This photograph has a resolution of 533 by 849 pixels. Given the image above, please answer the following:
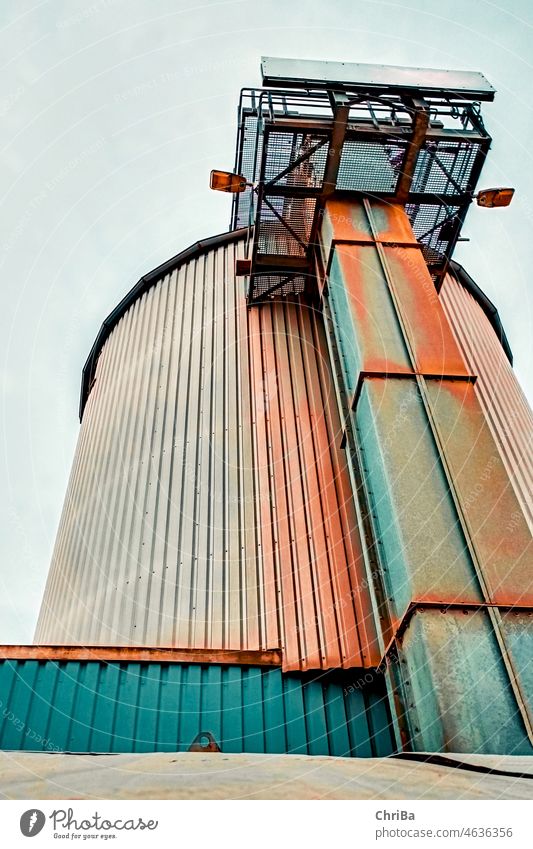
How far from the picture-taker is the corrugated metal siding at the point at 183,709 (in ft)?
23.8

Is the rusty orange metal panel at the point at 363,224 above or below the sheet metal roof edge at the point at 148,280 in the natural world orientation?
below

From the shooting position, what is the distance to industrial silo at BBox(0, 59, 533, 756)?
7.11 metres

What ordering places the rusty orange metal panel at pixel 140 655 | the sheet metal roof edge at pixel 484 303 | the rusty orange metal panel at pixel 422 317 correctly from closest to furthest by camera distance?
the rusty orange metal panel at pixel 140 655, the rusty orange metal panel at pixel 422 317, the sheet metal roof edge at pixel 484 303

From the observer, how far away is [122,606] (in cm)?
923

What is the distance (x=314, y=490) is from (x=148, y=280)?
28.9ft

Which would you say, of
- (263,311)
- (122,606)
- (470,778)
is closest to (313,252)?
(263,311)

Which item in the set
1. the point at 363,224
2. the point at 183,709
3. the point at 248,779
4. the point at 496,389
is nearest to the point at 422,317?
the point at 363,224

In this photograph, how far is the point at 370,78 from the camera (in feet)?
37.2

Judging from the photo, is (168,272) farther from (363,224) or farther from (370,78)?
(370,78)

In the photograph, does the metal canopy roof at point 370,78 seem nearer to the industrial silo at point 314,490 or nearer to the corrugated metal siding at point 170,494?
the industrial silo at point 314,490

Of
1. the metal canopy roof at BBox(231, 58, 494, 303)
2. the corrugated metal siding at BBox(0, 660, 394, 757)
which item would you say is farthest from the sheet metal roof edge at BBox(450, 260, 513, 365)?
the corrugated metal siding at BBox(0, 660, 394, 757)

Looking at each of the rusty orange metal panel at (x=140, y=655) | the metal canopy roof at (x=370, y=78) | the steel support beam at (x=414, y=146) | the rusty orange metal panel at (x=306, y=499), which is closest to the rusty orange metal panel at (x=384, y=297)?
the steel support beam at (x=414, y=146)

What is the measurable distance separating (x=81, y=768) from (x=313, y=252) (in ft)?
33.8

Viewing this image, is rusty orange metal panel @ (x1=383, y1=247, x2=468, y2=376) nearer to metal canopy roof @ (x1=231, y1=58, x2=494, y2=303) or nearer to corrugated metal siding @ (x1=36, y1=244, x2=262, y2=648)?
metal canopy roof @ (x1=231, y1=58, x2=494, y2=303)
